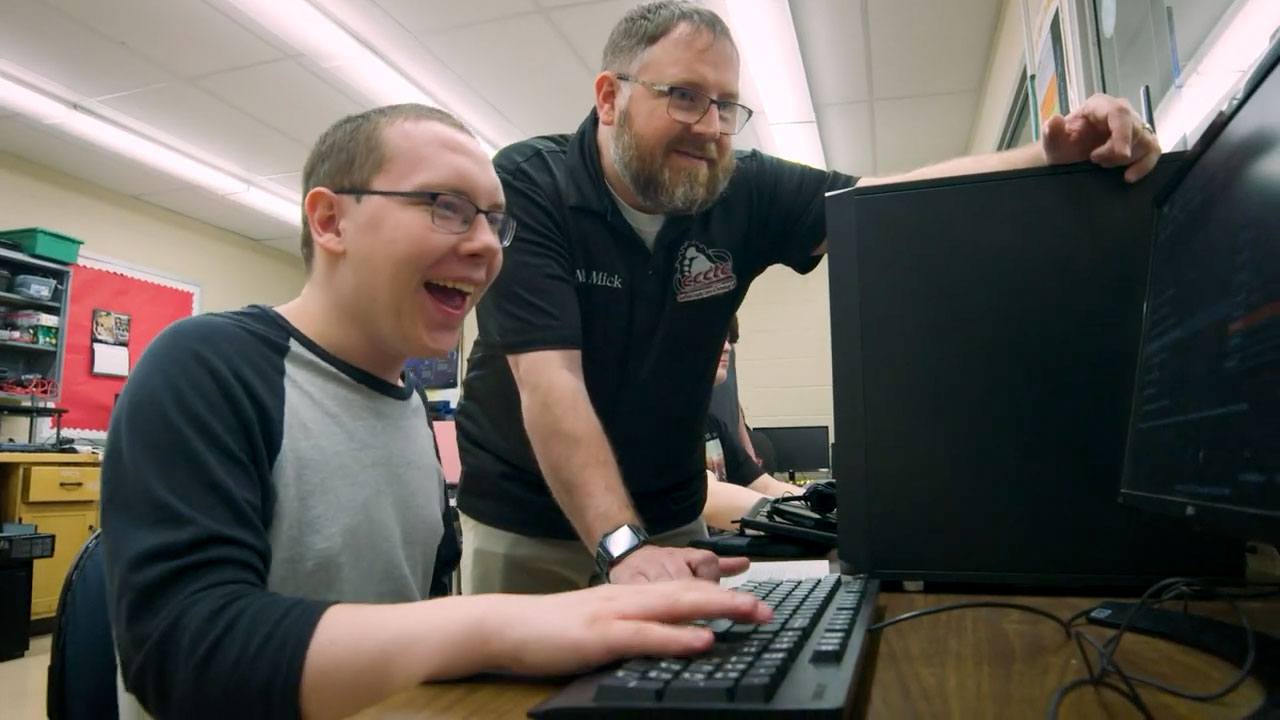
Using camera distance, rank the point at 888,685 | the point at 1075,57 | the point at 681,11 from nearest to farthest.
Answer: the point at 888,685, the point at 681,11, the point at 1075,57

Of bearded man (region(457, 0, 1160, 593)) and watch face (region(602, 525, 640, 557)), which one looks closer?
watch face (region(602, 525, 640, 557))

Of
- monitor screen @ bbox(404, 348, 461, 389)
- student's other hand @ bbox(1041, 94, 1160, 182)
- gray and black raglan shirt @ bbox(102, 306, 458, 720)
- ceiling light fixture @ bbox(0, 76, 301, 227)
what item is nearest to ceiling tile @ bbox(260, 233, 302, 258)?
ceiling light fixture @ bbox(0, 76, 301, 227)

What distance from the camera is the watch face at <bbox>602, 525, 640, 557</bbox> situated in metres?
0.84

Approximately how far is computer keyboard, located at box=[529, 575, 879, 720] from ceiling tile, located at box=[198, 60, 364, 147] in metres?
3.89

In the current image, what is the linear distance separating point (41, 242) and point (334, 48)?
2.09m

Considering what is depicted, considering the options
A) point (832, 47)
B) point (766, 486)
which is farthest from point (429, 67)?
point (766, 486)

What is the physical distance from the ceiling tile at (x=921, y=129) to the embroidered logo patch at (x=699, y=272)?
3216 mm

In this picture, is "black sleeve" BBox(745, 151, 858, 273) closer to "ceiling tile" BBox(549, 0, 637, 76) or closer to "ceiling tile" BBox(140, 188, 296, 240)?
"ceiling tile" BBox(549, 0, 637, 76)

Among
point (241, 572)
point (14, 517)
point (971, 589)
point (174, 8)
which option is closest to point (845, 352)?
point (971, 589)

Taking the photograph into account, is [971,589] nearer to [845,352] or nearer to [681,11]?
[845,352]

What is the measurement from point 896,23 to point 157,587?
11.9 ft

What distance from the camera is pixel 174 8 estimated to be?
10.7ft

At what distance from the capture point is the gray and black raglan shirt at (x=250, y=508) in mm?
516

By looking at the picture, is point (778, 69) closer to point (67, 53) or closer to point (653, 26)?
point (653, 26)
